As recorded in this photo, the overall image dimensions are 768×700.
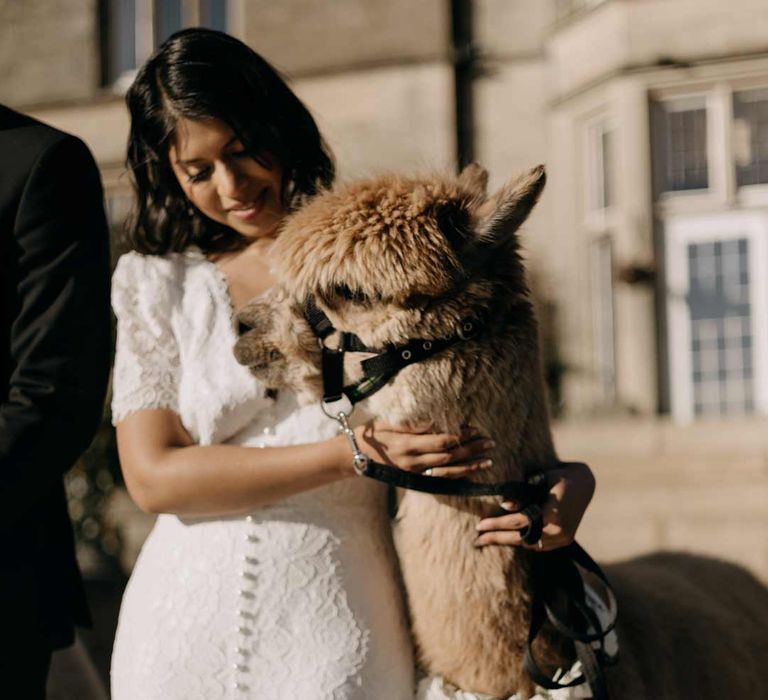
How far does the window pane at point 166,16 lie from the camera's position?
55.0 feet

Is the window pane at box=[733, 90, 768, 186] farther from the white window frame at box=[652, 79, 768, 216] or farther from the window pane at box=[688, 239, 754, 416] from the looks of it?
the window pane at box=[688, 239, 754, 416]

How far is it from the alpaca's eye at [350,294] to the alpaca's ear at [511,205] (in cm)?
25

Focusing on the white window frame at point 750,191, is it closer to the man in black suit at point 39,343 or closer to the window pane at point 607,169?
the window pane at point 607,169

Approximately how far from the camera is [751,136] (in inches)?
523

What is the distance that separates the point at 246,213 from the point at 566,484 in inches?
35.6

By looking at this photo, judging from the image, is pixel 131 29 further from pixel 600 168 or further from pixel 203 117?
pixel 203 117

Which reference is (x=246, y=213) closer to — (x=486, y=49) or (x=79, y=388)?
(x=79, y=388)

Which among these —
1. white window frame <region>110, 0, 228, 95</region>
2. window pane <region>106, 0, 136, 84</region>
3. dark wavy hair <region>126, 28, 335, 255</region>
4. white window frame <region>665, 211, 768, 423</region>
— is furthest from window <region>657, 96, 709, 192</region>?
dark wavy hair <region>126, 28, 335, 255</region>

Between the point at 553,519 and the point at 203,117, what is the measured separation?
3.65ft

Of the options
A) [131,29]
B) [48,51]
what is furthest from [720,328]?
[48,51]

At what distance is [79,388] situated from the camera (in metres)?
1.99

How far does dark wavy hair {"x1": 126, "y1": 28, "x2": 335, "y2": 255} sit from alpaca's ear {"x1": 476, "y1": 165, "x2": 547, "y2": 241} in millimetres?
460

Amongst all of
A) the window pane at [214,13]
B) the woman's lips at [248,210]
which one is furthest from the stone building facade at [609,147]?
the woman's lips at [248,210]

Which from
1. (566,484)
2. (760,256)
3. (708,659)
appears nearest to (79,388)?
(566,484)
